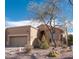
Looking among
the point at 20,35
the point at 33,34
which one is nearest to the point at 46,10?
the point at 33,34

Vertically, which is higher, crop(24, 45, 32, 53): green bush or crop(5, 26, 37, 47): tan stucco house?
crop(5, 26, 37, 47): tan stucco house

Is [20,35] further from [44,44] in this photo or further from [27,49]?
[44,44]

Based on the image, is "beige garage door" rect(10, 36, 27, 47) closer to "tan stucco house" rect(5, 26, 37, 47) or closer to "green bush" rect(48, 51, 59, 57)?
"tan stucco house" rect(5, 26, 37, 47)

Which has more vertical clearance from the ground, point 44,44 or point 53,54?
point 44,44

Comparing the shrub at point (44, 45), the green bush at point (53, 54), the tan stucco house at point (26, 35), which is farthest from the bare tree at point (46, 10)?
the green bush at point (53, 54)

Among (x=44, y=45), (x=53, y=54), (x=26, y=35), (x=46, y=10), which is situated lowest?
(x=53, y=54)

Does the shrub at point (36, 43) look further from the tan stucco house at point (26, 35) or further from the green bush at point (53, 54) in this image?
the green bush at point (53, 54)

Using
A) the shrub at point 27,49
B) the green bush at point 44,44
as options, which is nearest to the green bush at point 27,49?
the shrub at point 27,49

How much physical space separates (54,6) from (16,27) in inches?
21.2

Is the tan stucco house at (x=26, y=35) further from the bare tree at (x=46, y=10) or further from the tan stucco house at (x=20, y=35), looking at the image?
the bare tree at (x=46, y=10)

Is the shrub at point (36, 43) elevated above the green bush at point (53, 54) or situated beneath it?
elevated above

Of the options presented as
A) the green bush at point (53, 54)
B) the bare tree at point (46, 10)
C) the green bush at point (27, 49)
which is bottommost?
the green bush at point (53, 54)

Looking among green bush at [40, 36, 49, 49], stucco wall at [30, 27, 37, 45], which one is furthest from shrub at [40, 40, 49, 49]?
stucco wall at [30, 27, 37, 45]
